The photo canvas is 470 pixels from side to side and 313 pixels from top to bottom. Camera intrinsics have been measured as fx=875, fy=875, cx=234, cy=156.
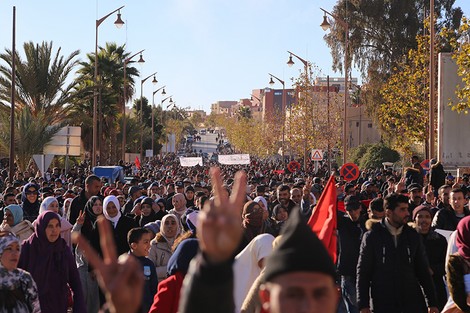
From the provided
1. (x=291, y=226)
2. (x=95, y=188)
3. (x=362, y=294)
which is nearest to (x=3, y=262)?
(x=362, y=294)

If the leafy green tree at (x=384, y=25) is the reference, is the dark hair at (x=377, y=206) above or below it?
below

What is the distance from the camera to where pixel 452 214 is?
10219mm

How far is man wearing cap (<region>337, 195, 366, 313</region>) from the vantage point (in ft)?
31.1

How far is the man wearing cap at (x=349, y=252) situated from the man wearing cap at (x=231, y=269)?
21.7 feet

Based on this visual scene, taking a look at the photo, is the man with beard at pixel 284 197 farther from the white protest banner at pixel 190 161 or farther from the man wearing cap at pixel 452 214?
the white protest banner at pixel 190 161

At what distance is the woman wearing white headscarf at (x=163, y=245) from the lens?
8.68m

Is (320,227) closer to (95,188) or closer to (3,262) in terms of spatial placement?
(3,262)

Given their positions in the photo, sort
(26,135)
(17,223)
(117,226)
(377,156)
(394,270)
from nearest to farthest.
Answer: (394,270), (117,226), (17,223), (26,135), (377,156)

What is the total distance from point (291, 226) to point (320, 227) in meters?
2.79

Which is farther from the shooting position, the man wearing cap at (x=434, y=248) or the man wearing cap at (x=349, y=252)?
the man wearing cap at (x=349, y=252)

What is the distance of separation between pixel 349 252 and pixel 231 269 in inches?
293

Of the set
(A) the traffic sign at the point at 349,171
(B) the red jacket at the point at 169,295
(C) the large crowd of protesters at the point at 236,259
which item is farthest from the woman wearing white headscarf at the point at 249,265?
(A) the traffic sign at the point at 349,171

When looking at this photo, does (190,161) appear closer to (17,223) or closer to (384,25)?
(384,25)

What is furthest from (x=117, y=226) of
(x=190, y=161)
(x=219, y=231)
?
(x=190, y=161)
